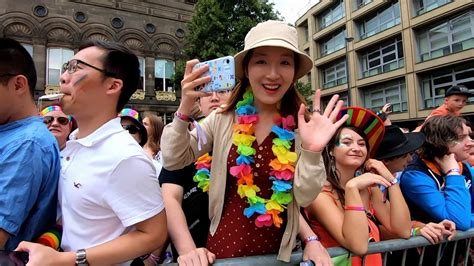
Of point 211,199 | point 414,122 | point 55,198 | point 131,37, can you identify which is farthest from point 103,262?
point 414,122

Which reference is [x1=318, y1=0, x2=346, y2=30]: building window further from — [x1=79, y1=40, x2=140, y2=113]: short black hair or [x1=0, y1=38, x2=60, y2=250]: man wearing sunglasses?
[x1=0, y1=38, x2=60, y2=250]: man wearing sunglasses

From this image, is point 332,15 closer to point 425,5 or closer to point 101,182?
point 425,5

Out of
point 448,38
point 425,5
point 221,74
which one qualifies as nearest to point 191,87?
point 221,74

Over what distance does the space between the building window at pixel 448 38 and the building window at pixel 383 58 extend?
67.2 inches

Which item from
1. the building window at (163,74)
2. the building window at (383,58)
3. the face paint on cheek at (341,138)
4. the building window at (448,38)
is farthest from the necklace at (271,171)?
the building window at (383,58)

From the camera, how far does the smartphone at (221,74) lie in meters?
1.53

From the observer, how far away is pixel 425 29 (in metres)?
23.6

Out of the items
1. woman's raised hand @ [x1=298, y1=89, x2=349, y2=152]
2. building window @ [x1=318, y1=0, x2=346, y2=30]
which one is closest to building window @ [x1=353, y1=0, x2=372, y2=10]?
building window @ [x1=318, y1=0, x2=346, y2=30]

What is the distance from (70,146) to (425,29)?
2743 cm

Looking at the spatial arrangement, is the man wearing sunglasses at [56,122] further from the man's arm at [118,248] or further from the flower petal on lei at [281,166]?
the flower petal on lei at [281,166]

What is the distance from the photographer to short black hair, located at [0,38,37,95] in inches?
62.5

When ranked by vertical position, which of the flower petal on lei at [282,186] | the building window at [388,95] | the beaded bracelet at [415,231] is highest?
the building window at [388,95]

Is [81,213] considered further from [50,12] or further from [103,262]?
[50,12]

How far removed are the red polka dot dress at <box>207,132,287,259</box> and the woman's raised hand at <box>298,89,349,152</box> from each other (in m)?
0.26
